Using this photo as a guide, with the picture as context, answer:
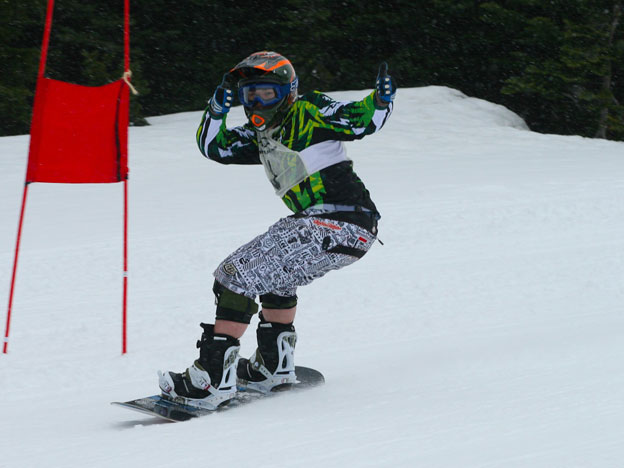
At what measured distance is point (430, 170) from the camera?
34.0 ft

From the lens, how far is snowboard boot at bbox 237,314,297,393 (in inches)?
174

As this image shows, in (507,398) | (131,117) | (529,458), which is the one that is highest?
(529,458)

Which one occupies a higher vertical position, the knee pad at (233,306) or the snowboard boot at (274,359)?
the knee pad at (233,306)

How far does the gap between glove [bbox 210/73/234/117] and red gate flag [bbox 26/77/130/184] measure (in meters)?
1.47

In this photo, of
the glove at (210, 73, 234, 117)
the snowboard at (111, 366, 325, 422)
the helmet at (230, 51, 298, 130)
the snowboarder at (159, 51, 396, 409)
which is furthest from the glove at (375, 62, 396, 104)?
the snowboard at (111, 366, 325, 422)

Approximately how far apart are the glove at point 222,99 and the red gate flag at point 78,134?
147 cm

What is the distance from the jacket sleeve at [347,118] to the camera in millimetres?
3947

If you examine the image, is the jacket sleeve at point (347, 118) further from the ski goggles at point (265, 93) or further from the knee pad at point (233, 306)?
the knee pad at point (233, 306)

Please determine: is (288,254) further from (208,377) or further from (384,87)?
(384,87)

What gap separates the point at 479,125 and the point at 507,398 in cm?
1065

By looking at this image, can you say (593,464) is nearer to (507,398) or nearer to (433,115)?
(507,398)

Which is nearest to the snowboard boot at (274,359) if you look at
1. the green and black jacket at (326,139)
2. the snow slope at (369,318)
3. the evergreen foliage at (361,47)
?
the snow slope at (369,318)

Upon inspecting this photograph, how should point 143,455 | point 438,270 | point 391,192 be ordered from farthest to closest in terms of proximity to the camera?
point 391,192 < point 438,270 < point 143,455

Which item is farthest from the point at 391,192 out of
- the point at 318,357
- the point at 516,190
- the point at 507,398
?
the point at 507,398
